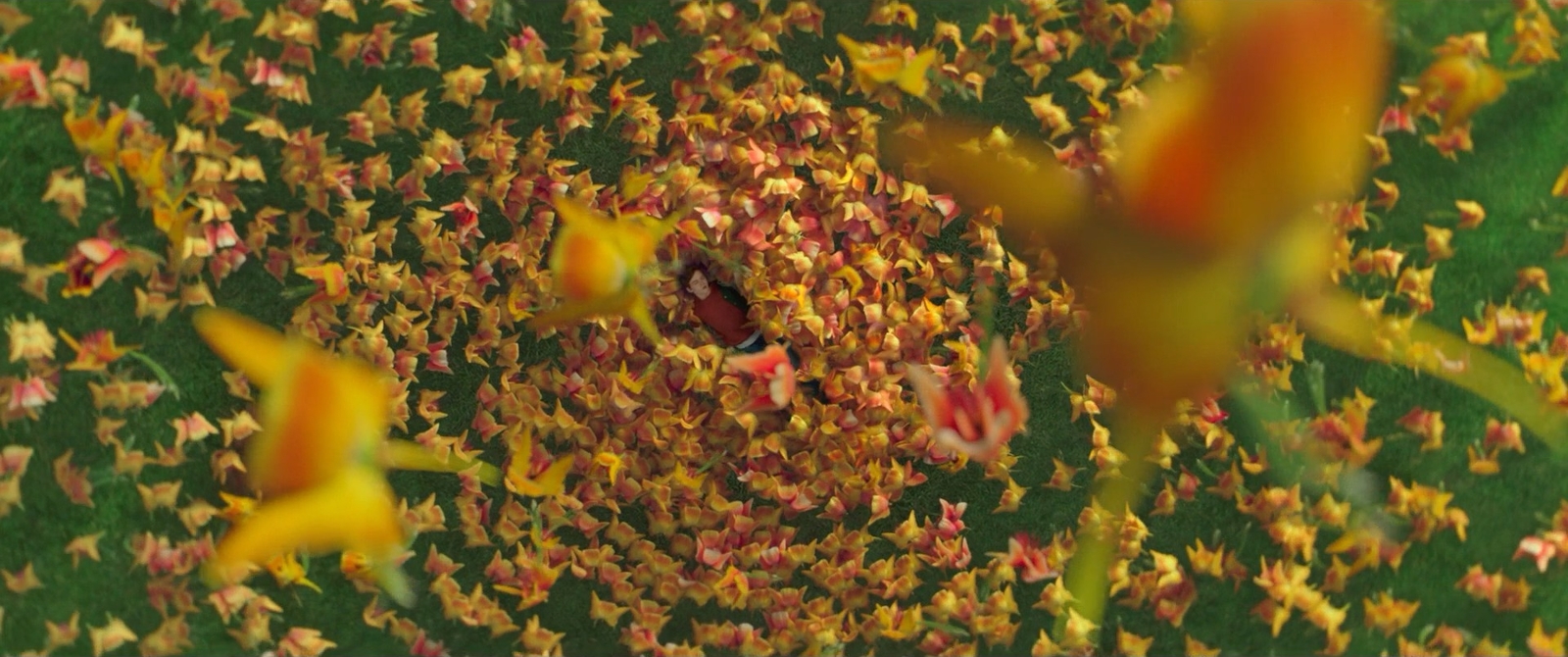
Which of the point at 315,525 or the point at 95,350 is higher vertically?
the point at 95,350

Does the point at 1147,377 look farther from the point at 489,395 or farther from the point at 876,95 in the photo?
the point at 489,395

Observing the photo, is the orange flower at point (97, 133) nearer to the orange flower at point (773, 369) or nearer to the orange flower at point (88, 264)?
the orange flower at point (88, 264)

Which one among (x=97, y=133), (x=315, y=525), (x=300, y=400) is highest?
(x=97, y=133)

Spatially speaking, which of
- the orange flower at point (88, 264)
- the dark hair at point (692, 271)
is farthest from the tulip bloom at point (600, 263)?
the orange flower at point (88, 264)

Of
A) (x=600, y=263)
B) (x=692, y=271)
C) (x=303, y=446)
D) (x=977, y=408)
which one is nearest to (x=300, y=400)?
(x=303, y=446)

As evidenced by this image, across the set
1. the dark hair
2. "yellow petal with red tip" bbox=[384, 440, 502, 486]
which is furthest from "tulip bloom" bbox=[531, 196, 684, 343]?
"yellow petal with red tip" bbox=[384, 440, 502, 486]

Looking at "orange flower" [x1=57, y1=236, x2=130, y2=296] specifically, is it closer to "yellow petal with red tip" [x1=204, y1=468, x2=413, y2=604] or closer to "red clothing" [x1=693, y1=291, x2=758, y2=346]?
"yellow petal with red tip" [x1=204, y1=468, x2=413, y2=604]

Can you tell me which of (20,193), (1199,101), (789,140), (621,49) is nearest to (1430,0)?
(1199,101)

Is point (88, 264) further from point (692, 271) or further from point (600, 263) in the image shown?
point (692, 271)
